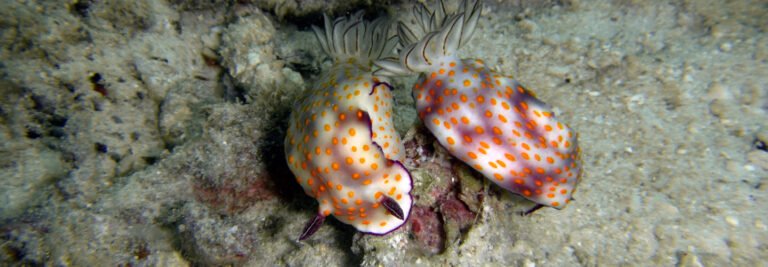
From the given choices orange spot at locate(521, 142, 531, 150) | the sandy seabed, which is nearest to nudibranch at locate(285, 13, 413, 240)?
the sandy seabed

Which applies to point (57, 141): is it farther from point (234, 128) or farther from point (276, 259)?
point (276, 259)

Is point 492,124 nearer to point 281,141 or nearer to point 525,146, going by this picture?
point 525,146

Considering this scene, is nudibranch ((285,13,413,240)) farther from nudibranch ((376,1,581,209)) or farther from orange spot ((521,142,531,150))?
orange spot ((521,142,531,150))

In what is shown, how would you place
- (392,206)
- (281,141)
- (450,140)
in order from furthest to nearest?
(281,141)
(450,140)
(392,206)

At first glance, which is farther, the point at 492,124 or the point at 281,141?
the point at 281,141

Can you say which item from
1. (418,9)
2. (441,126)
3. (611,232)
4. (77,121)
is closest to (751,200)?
(611,232)

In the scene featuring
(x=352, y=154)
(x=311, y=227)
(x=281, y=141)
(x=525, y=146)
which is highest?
(x=352, y=154)

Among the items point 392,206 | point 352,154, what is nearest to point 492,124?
point 392,206

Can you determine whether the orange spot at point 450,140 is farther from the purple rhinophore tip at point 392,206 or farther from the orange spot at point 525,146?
the purple rhinophore tip at point 392,206
